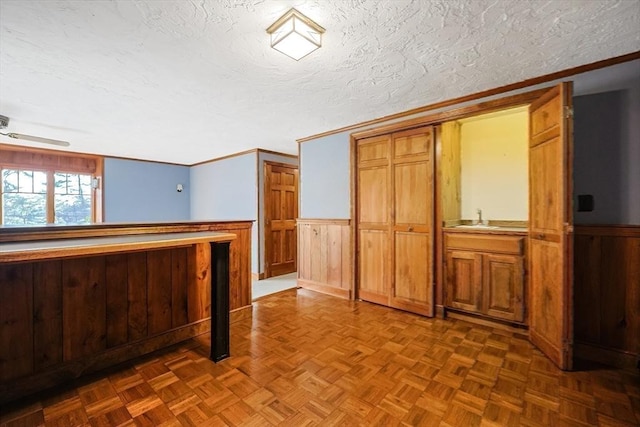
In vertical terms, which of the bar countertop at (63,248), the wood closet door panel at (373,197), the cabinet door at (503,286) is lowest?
the cabinet door at (503,286)

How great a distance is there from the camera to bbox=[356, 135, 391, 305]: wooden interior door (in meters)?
3.33

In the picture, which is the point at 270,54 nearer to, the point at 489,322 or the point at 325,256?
the point at 325,256

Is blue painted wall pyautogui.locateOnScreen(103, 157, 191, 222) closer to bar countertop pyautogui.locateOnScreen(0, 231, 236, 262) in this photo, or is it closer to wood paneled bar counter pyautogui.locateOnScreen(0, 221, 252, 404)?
wood paneled bar counter pyautogui.locateOnScreen(0, 221, 252, 404)

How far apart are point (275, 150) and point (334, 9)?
3.62 m

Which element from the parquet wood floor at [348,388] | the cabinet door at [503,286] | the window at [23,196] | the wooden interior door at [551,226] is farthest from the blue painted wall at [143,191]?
the wooden interior door at [551,226]

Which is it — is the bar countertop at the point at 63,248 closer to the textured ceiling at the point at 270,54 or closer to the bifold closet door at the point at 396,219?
the textured ceiling at the point at 270,54

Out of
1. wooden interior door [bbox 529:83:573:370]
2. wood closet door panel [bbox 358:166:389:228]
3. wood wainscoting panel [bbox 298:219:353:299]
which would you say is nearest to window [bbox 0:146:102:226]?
wood wainscoting panel [bbox 298:219:353:299]

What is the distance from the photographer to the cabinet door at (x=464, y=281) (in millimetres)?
2811

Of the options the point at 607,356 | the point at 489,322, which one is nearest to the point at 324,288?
the point at 489,322

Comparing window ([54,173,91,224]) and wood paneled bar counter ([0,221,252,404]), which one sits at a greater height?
window ([54,173,91,224])

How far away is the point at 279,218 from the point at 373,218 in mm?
2239

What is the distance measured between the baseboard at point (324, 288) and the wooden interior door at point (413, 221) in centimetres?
66

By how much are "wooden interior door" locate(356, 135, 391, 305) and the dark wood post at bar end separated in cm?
188

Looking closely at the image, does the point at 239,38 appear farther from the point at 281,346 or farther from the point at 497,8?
the point at 281,346
